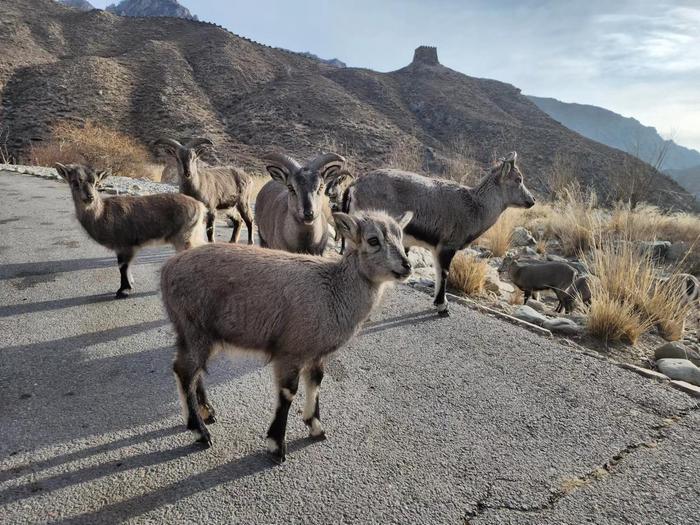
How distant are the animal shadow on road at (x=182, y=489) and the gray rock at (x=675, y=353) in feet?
13.9

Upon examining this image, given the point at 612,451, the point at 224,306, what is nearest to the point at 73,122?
the point at 224,306

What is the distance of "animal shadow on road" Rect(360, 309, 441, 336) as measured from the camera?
5.29m

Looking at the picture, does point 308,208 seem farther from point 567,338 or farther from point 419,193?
point 567,338

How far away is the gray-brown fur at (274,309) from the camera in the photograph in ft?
10.4

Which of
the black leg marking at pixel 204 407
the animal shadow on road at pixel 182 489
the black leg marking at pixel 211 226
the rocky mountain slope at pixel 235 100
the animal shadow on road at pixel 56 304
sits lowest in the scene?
the animal shadow on road at pixel 56 304

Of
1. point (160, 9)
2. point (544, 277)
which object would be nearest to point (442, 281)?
point (544, 277)

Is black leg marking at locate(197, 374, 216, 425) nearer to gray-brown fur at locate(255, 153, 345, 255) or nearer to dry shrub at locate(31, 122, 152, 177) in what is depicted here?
gray-brown fur at locate(255, 153, 345, 255)

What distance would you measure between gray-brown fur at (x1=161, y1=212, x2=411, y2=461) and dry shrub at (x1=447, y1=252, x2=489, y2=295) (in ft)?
12.8

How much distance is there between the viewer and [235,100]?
4331 centimetres

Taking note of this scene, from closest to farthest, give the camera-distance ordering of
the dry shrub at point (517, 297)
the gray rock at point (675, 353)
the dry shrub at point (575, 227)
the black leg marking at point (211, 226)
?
the gray rock at point (675, 353) → the dry shrub at point (517, 297) → the black leg marking at point (211, 226) → the dry shrub at point (575, 227)

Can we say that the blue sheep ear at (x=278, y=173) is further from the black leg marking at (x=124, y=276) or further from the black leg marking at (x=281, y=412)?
the black leg marking at (x=281, y=412)

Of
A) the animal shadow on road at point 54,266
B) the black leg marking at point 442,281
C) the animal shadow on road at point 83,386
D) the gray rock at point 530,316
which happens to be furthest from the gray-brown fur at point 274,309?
the animal shadow on road at point 54,266

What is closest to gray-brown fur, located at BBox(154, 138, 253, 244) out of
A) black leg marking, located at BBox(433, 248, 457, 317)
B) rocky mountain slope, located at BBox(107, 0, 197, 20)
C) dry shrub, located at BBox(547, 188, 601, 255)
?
black leg marking, located at BBox(433, 248, 457, 317)

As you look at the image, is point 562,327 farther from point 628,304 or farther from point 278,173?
point 278,173
